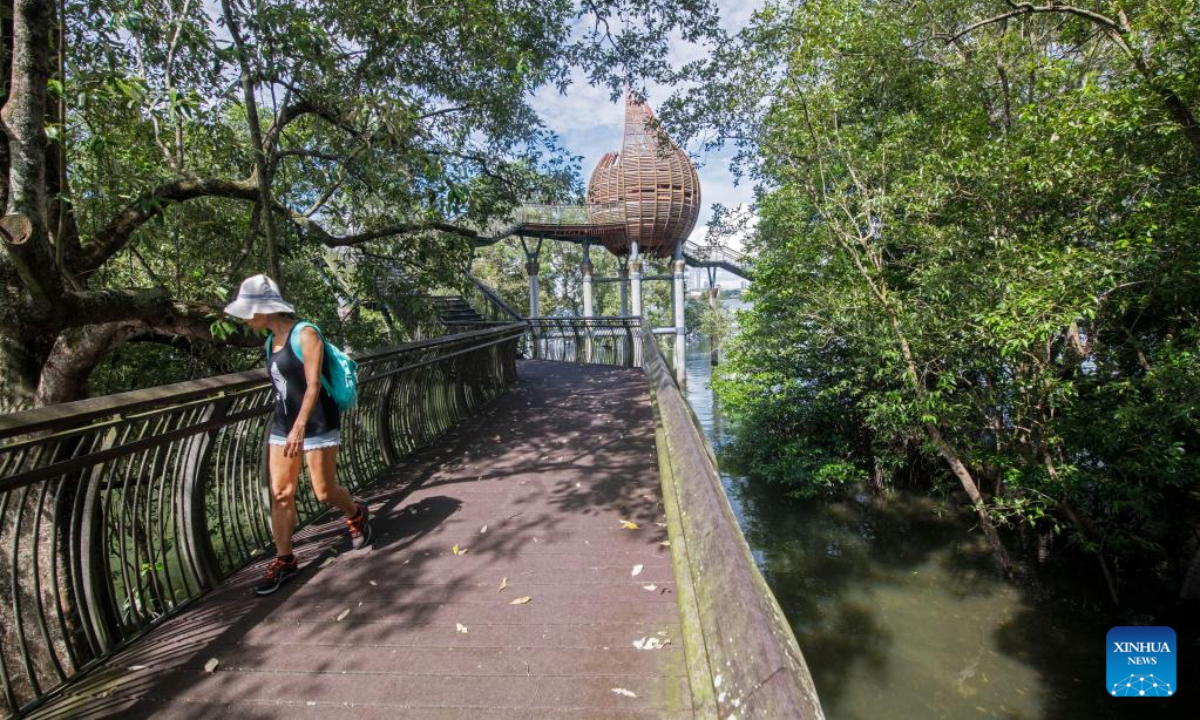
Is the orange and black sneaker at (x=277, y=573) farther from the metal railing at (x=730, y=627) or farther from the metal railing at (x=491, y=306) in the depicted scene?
the metal railing at (x=491, y=306)

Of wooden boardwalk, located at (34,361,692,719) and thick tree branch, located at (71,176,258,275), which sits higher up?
thick tree branch, located at (71,176,258,275)

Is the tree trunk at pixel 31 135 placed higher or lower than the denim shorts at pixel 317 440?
higher

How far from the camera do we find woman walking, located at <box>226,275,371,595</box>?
3010 millimetres

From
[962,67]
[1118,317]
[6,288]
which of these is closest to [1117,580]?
[1118,317]

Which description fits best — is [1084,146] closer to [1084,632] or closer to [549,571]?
[1084,632]

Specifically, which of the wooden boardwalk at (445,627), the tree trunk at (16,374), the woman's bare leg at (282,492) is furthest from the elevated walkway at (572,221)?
the woman's bare leg at (282,492)

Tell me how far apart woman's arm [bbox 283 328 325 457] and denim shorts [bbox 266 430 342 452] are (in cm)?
10

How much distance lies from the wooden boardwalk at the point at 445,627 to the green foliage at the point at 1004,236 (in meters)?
5.67

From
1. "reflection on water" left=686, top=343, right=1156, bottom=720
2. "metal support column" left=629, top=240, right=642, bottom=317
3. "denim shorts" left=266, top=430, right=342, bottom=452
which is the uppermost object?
"metal support column" left=629, top=240, right=642, bottom=317

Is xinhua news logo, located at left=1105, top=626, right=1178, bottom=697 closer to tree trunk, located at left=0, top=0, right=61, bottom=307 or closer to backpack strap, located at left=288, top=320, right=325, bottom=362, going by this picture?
backpack strap, located at left=288, top=320, right=325, bottom=362

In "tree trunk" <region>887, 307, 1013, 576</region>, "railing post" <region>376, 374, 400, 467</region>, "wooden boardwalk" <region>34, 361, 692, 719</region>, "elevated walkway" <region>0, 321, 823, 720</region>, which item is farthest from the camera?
"tree trunk" <region>887, 307, 1013, 576</region>

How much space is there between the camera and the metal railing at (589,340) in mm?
13852

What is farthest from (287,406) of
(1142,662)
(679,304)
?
(679,304)

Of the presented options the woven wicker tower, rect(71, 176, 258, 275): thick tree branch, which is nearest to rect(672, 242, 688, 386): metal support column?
the woven wicker tower
